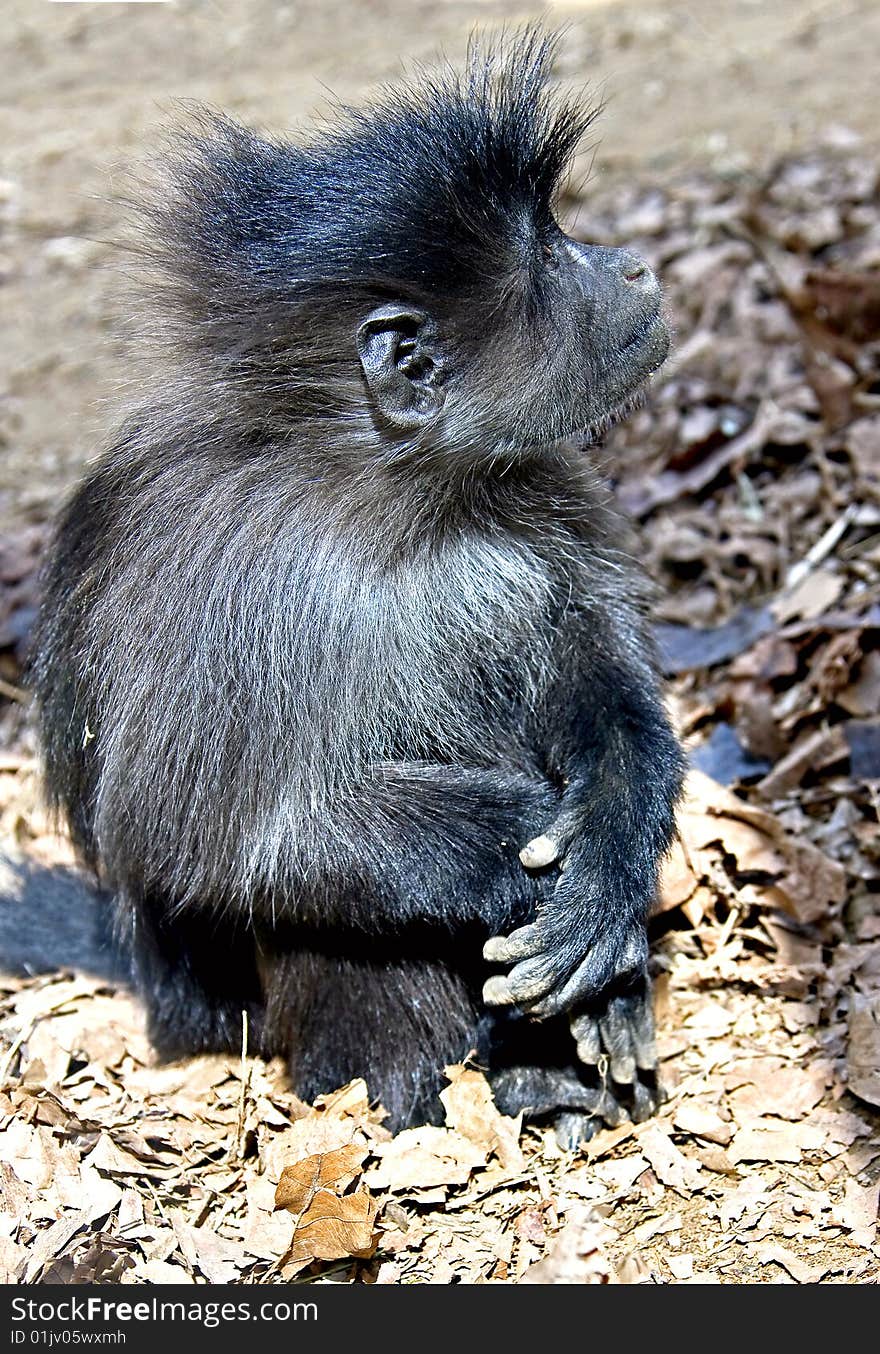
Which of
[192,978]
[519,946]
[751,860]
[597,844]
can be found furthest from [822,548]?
[192,978]

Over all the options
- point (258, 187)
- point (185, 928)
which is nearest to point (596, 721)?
point (185, 928)

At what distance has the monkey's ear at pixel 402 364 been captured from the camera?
12.2 ft

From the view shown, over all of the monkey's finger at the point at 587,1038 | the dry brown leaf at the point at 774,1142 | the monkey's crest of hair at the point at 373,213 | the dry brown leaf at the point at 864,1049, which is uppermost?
the monkey's crest of hair at the point at 373,213

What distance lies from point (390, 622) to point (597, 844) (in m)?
0.76

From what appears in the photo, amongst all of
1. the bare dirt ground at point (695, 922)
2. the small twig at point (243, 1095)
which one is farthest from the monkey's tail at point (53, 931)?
the small twig at point (243, 1095)

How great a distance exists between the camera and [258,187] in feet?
12.7

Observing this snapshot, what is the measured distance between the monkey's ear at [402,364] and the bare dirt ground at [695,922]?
2.72 feet

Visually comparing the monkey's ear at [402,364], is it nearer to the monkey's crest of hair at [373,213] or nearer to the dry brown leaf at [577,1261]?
the monkey's crest of hair at [373,213]

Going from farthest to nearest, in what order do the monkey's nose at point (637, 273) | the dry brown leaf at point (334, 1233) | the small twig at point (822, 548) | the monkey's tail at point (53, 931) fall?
the small twig at point (822, 548) < the monkey's tail at point (53, 931) < the monkey's nose at point (637, 273) < the dry brown leaf at point (334, 1233)

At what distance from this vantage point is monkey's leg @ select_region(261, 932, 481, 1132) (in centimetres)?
387

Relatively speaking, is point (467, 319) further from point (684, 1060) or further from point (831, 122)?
point (831, 122)

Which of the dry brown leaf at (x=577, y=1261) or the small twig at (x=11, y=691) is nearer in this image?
the dry brown leaf at (x=577, y=1261)

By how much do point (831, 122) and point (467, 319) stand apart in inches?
266

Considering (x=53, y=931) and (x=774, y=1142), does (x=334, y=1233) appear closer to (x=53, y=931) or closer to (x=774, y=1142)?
(x=774, y=1142)
